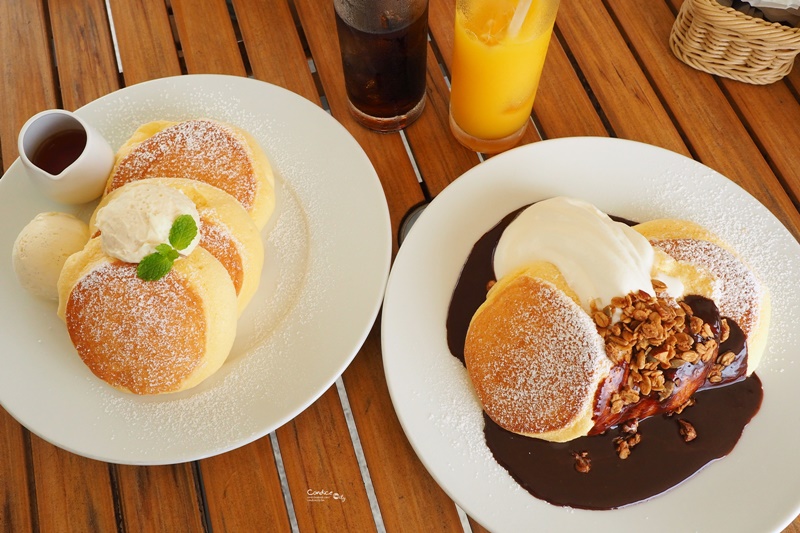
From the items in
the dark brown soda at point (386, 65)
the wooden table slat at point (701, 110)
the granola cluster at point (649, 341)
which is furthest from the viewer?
the wooden table slat at point (701, 110)

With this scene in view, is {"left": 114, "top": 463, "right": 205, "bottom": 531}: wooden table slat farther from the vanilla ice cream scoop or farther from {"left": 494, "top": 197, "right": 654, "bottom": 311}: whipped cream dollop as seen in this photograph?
{"left": 494, "top": 197, "right": 654, "bottom": 311}: whipped cream dollop

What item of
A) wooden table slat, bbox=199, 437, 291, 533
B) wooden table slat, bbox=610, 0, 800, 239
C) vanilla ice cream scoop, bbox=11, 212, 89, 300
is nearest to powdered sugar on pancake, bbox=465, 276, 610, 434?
wooden table slat, bbox=199, 437, 291, 533

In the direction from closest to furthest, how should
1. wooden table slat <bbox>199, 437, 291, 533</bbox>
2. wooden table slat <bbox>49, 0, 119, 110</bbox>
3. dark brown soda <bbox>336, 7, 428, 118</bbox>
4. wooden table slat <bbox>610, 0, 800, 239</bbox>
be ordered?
wooden table slat <bbox>199, 437, 291, 533</bbox>, dark brown soda <bbox>336, 7, 428, 118</bbox>, wooden table slat <bbox>610, 0, 800, 239</bbox>, wooden table slat <bbox>49, 0, 119, 110</bbox>

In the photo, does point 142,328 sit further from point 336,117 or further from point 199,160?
point 336,117

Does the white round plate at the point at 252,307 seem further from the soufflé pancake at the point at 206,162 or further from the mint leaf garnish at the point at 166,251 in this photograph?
the mint leaf garnish at the point at 166,251

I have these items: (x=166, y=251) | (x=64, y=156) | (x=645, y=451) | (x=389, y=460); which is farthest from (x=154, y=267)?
(x=645, y=451)

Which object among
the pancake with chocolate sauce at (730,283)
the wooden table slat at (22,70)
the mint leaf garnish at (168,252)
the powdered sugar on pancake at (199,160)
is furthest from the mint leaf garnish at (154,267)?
the pancake with chocolate sauce at (730,283)
